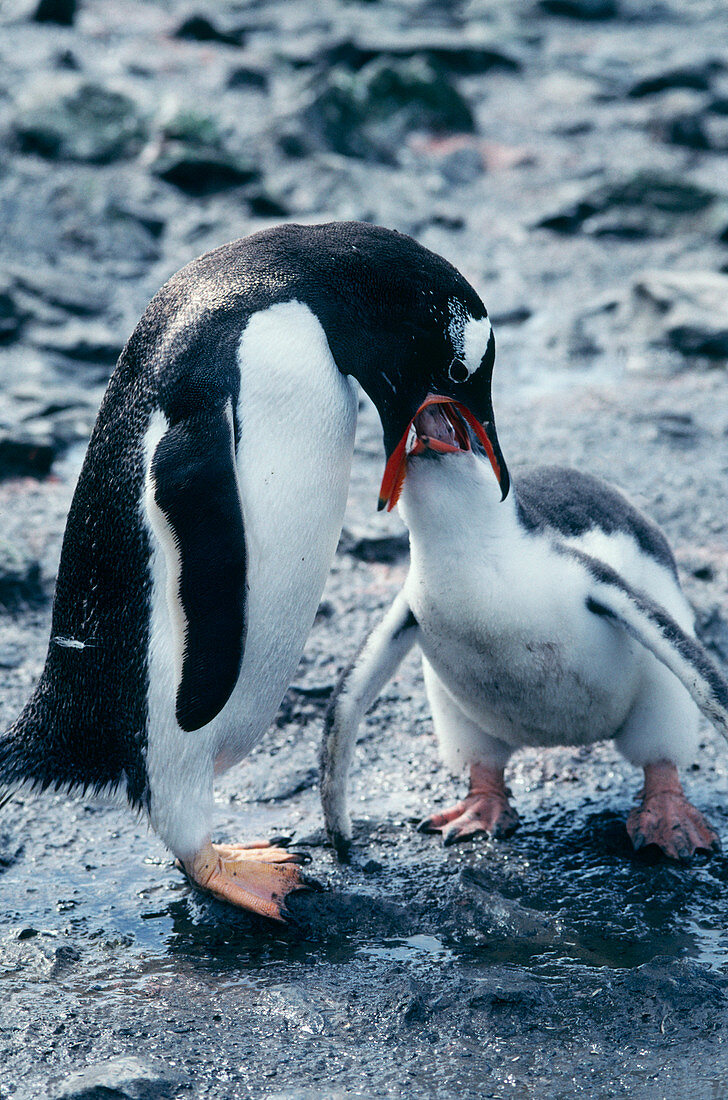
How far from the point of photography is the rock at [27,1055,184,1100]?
6.81ft

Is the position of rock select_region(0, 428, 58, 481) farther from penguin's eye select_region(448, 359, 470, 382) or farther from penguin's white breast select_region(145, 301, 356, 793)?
penguin's eye select_region(448, 359, 470, 382)

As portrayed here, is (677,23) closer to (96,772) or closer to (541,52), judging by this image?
(541,52)

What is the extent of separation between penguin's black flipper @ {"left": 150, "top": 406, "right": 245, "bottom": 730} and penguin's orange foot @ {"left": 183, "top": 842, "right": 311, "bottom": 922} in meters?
0.36

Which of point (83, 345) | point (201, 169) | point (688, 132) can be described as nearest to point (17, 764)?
point (83, 345)

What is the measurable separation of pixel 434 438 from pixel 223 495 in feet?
1.57

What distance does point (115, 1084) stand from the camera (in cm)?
209

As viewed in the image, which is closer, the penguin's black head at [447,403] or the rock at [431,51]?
the penguin's black head at [447,403]

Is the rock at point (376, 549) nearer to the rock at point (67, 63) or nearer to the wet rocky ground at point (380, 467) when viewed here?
the wet rocky ground at point (380, 467)

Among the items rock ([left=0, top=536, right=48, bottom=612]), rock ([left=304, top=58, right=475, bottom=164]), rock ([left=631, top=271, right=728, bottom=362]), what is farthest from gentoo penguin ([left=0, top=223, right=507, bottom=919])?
rock ([left=304, top=58, right=475, bottom=164])

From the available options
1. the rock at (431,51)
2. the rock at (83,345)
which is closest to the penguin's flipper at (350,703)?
the rock at (83,345)

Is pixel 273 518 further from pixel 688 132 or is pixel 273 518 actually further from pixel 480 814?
pixel 688 132

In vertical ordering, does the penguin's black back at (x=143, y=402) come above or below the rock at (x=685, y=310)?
above

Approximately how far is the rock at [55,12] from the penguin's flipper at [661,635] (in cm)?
965

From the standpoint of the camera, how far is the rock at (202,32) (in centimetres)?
1123
